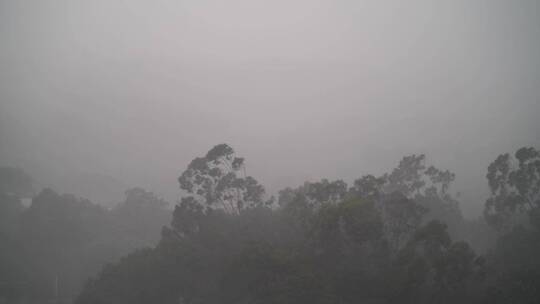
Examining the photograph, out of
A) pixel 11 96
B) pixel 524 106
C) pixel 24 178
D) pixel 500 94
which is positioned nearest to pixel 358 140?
pixel 524 106

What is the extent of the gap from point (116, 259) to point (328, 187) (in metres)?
32.8

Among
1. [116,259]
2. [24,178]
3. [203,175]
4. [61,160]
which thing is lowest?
[116,259]

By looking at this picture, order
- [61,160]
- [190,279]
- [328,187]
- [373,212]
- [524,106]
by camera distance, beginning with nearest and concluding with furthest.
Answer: [373,212] < [190,279] < [328,187] < [61,160] < [524,106]

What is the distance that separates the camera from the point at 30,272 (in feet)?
132

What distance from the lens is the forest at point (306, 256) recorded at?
72.4 feet

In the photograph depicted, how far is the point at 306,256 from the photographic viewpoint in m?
25.1

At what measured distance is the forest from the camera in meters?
22.1

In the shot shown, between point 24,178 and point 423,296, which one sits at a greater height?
point 24,178

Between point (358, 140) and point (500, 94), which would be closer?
point (358, 140)

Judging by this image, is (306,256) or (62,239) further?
(62,239)

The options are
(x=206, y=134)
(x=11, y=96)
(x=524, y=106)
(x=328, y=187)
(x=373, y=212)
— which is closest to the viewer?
(x=373, y=212)

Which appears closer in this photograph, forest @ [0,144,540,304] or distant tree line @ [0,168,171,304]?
forest @ [0,144,540,304]

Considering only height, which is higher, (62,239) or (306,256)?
(62,239)

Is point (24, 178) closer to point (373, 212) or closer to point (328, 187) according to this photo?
point (328, 187)
